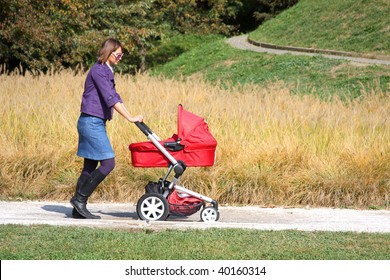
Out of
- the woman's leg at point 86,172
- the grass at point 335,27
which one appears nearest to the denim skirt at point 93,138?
the woman's leg at point 86,172

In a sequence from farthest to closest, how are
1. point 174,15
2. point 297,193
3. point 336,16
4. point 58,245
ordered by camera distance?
point 174,15, point 336,16, point 297,193, point 58,245

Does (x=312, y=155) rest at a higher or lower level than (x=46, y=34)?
lower

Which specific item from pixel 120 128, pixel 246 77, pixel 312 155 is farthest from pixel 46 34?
pixel 312 155

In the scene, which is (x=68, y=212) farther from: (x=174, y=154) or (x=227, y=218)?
(x=227, y=218)

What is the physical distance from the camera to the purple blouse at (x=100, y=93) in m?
8.45

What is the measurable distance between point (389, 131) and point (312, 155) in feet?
4.10

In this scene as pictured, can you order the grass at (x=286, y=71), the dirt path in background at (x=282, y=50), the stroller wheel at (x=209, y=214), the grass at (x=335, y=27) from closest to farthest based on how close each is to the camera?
the stroller wheel at (x=209, y=214) < the grass at (x=286, y=71) < the dirt path in background at (x=282, y=50) < the grass at (x=335, y=27)

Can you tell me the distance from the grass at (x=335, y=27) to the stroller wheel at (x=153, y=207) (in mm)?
16796

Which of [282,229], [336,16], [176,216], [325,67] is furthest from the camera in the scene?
[336,16]

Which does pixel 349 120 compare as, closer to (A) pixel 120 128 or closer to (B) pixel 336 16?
(A) pixel 120 128

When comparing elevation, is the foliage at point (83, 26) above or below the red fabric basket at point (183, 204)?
above

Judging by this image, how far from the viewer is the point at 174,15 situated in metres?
38.4

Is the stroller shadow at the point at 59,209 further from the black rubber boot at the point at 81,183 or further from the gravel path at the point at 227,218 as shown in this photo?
the black rubber boot at the point at 81,183

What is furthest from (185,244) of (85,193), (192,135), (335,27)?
(335,27)
